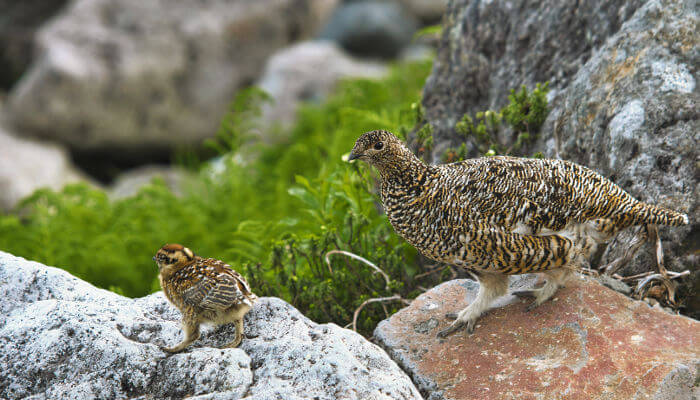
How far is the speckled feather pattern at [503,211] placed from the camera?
3.97m

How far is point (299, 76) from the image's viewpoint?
533 inches

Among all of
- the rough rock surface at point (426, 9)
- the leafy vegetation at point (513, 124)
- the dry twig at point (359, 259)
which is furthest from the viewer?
the rough rock surface at point (426, 9)

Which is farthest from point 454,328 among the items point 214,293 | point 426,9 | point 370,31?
point 426,9

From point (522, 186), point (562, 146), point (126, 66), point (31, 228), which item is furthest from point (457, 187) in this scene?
point (126, 66)

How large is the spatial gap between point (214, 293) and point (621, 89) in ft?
11.8

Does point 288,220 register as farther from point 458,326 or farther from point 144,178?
point 144,178

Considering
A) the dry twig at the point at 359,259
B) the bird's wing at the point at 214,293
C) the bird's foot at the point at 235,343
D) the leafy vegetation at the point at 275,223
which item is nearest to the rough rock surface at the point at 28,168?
the leafy vegetation at the point at 275,223

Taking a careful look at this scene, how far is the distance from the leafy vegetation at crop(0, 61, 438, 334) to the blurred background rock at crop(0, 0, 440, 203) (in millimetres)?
2071

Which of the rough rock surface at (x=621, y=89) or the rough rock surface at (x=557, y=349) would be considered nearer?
the rough rock surface at (x=557, y=349)

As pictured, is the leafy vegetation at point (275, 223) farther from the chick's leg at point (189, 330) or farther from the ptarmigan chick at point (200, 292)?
the chick's leg at point (189, 330)

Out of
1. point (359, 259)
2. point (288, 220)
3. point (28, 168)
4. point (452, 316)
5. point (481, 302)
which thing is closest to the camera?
point (481, 302)

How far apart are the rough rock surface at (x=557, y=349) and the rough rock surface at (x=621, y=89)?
2.37ft

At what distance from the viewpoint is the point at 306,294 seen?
206 inches

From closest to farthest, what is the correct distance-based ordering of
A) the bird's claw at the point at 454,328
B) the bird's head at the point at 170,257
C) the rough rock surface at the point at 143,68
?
the bird's head at the point at 170,257
the bird's claw at the point at 454,328
the rough rock surface at the point at 143,68
